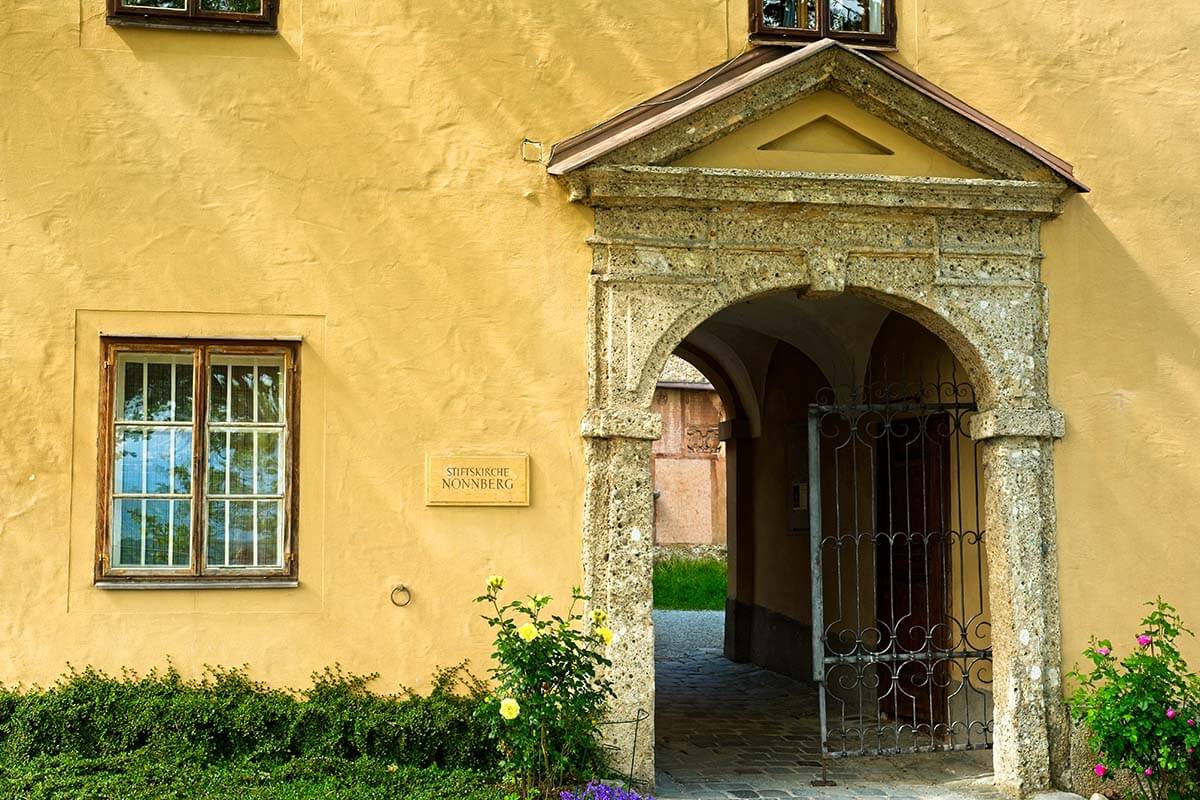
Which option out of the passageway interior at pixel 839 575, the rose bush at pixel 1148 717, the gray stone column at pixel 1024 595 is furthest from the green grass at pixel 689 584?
the rose bush at pixel 1148 717

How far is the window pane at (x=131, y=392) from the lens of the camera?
6.43m

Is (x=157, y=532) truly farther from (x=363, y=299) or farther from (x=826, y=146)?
(x=826, y=146)

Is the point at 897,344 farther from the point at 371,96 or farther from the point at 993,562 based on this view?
the point at 371,96

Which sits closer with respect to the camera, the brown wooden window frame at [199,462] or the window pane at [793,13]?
the brown wooden window frame at [199,462]

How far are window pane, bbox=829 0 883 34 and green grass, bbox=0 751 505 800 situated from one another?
4762 millimetres

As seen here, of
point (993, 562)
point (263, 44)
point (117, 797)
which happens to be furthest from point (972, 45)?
point (117, 797)

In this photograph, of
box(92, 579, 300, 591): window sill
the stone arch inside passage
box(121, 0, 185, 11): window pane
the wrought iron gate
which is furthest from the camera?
the stone arch inside passage

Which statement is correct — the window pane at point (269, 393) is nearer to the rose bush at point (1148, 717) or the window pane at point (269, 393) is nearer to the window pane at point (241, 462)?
the window pane at point (241, 462)

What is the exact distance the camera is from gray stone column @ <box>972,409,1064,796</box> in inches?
270

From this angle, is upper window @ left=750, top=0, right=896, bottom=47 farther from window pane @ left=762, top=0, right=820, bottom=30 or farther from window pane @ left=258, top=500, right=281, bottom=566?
window pane @ left=258, top=500, right=281, bottom=566

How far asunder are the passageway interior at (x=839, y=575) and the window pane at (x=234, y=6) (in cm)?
393

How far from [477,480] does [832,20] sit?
3457 millimetres

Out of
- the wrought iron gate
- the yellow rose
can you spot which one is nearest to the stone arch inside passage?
the wrought iron gate

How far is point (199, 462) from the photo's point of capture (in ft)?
21.1
